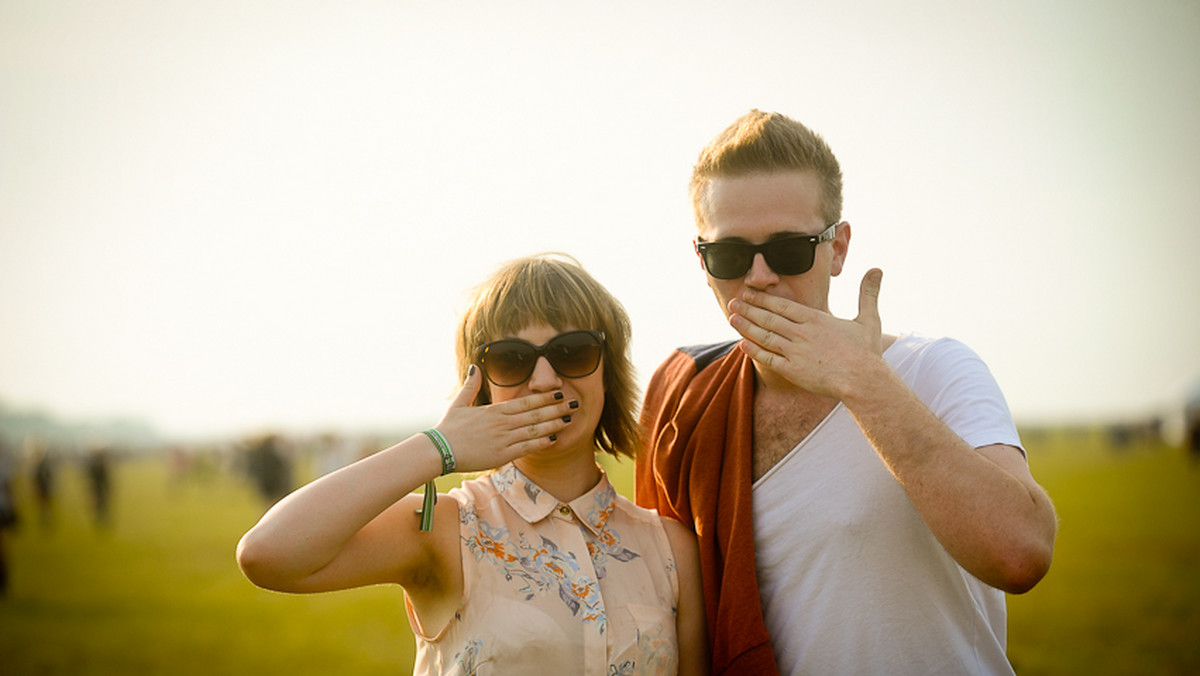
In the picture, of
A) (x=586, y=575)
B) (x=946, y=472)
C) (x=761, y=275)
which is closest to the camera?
(x=946, y=472)

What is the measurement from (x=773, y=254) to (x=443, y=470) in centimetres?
146

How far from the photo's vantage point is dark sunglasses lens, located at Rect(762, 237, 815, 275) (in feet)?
9.46

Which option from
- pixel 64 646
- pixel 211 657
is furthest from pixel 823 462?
pixel 64 646

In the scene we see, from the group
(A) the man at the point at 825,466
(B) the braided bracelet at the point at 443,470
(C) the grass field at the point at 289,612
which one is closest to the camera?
(A) the man at the point at 825,466

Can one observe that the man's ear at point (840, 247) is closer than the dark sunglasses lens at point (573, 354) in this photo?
No

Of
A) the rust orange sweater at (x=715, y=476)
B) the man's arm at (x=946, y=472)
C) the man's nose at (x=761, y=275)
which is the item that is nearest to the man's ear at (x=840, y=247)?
the man's nose at (x=761, y=275)

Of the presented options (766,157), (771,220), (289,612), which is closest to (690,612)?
(771,220)

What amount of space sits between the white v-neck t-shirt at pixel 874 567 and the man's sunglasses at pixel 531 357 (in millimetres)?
972

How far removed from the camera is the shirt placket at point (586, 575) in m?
2.44

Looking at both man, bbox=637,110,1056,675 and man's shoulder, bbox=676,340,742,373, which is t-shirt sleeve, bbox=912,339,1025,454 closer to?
man, bbox=637,110,1056,675

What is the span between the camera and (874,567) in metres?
2.77

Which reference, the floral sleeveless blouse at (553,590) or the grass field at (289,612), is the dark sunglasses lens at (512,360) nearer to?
the floral sleeveless blouse at (553,590)

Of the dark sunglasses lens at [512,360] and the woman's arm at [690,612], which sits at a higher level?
the dark sunglasses lens at [512,360]

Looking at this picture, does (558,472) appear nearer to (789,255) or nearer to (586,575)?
(586,575)
